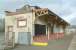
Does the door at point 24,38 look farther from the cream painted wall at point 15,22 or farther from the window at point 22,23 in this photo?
the window at point 22,23

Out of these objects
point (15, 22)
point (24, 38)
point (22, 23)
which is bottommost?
point (24, 38)

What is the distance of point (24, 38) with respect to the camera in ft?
71.8

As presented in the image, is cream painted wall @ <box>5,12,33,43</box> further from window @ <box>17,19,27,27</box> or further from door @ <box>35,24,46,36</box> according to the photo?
door @ <box>35,24,46,36</box>

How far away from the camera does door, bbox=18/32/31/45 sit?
70.9 feet

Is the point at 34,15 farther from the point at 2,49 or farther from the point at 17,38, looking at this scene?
the point at 2,49

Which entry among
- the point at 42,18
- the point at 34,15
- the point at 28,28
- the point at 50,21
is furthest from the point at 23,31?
the point at 50,21

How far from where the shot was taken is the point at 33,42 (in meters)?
21.5

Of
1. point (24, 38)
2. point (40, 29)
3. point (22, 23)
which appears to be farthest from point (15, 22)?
point (40, 29)

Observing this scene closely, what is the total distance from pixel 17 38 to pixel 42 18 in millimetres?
4651

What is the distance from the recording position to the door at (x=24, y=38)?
21.6m

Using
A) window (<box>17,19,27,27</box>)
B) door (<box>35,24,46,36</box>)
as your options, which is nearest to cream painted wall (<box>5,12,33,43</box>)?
window (<box>17,19,27,27</box>)

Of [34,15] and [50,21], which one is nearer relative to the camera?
[34,15]

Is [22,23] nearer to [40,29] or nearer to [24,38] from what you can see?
[24,38]

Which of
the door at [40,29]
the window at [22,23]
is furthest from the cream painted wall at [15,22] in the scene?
the door at [40,29]
